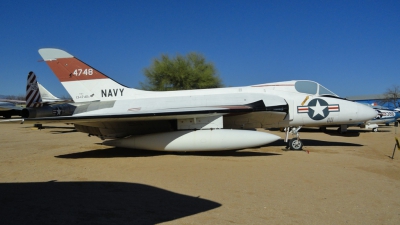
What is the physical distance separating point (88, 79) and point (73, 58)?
1.05 meters

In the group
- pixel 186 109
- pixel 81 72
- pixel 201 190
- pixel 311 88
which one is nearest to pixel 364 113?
pixel 311 88

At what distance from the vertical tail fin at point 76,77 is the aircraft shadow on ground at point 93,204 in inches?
236

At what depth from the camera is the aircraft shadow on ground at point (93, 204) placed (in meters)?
4.16

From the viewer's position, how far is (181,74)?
29984mm

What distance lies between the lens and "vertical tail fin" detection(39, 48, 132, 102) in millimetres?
11672

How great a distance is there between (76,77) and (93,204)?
26.8 ft

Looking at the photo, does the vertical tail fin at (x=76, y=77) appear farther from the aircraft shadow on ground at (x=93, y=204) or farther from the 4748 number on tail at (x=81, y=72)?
the aircraft shadow on ground at (x=93, y=204)

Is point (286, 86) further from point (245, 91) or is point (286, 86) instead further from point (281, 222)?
point (281, 222)

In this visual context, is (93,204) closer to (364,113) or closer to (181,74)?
(364,113)

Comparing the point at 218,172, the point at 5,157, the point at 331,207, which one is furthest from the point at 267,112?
the point at 5,157

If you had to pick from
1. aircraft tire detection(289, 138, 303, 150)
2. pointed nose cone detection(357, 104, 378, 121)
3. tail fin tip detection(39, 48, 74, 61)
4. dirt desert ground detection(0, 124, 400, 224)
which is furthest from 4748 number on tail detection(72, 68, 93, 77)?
pointed nose cone detection(357, 104, 378, 121)

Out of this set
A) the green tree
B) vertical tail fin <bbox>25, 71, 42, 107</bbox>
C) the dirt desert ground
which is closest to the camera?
the dirt desert ground

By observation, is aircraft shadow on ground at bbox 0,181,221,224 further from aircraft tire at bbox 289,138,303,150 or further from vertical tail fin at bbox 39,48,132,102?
aircraft tire at bbox 289,138,303,150

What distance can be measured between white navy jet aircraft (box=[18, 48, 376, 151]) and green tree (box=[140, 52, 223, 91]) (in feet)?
59.1
